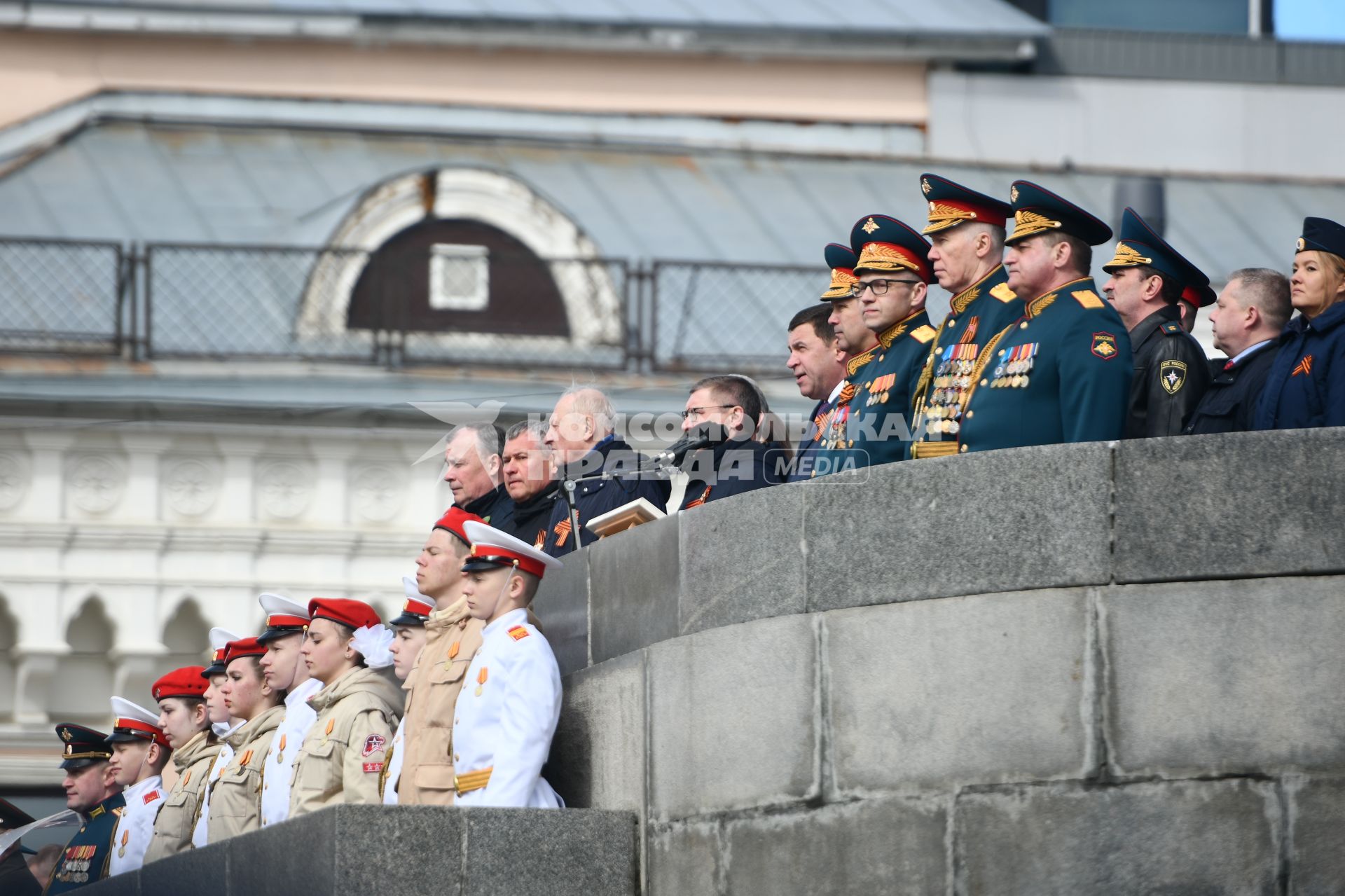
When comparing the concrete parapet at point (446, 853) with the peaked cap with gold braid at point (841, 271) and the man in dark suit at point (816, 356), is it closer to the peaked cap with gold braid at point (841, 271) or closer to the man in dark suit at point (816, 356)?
the man in dark suit at point (816, 356)

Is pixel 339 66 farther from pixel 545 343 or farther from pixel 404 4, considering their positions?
pixel 545 343

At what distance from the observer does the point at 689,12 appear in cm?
2178

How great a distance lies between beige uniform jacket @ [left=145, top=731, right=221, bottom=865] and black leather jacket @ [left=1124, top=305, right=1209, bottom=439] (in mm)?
4259

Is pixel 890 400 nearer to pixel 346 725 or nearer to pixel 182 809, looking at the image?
pixel 346 725

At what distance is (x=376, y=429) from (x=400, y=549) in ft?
2.78

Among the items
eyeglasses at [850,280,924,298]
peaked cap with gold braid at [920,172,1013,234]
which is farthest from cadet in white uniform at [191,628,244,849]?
peaked cap with gold braid at [920,172,1013,234]

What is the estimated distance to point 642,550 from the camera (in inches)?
307

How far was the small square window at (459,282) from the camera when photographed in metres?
17.8

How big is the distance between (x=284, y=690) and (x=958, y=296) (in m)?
3.50

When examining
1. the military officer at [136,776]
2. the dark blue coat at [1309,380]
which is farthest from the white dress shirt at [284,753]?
the dark blue coat at [1309,380]

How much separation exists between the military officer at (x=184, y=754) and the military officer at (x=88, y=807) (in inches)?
16.7

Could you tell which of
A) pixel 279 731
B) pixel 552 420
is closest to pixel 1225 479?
pixel 552 420

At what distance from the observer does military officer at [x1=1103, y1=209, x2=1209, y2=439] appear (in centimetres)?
750

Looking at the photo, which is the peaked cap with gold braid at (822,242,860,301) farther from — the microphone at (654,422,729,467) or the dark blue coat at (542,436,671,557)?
the dark blue coat at (542,436,671,557)
